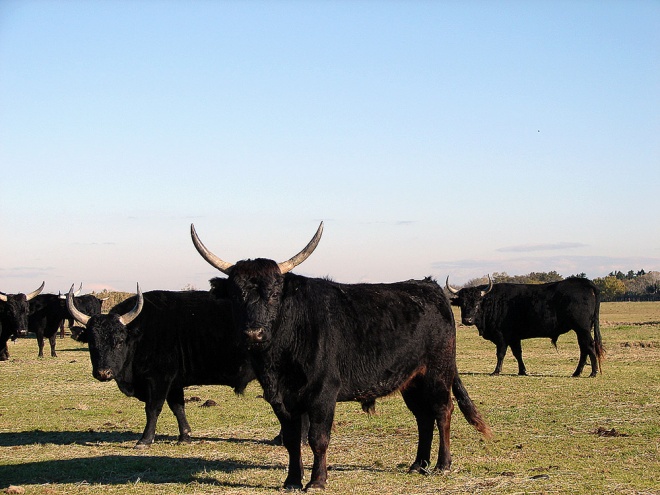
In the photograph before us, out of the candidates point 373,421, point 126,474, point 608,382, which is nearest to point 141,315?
point 126,474

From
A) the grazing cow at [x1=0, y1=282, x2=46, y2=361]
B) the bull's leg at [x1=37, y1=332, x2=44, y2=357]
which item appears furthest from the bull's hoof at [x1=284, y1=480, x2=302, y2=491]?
the bull's leg at [x1=37, y1=332, x2=44, y2=357]

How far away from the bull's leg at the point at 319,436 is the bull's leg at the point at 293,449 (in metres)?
0.16

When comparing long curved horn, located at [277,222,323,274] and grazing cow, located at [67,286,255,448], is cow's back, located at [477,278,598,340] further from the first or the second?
long curved horn, located at [277,222,323,274]

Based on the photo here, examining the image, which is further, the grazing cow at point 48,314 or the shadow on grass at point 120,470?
the grazing cow at point 48,314

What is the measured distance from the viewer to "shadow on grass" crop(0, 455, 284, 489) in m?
8.05

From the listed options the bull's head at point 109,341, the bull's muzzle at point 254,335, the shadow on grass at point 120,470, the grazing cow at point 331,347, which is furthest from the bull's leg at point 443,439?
the bull's head at point 109,341

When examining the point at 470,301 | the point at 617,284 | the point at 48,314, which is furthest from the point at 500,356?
the point at 617,284

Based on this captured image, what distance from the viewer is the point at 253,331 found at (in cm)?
723

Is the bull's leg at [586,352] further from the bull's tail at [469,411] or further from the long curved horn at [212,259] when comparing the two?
the long curved horn at [212,259]

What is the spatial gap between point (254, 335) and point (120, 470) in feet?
8.40

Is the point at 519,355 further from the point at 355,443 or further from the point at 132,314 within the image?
the point at 132,314

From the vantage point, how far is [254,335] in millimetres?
Result: 7223

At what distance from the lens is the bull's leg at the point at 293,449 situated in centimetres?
753

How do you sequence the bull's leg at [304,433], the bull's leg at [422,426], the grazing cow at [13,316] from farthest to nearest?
the grazing cow at [13,316]
the bull's leg at [304,433]
the bull's leg at [422,426]
